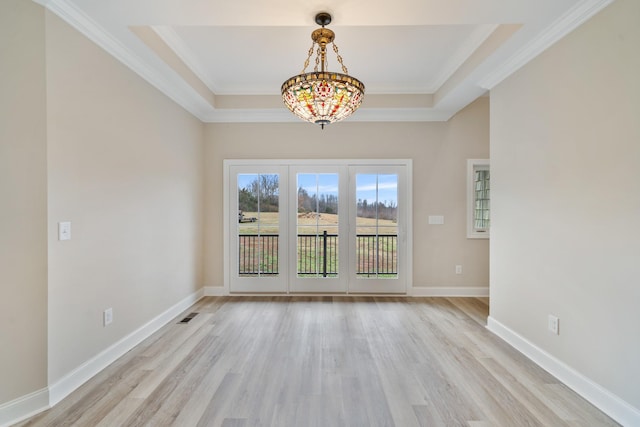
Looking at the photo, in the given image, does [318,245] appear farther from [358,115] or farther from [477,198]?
[477,198]

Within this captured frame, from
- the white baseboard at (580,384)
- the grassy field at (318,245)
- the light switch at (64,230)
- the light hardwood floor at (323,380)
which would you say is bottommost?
the light hardwood floor at (323,380)

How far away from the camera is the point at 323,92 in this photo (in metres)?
2.13

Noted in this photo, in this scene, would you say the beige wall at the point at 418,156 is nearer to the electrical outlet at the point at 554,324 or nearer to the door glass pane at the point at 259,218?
the door glass pane at the point at 259,218

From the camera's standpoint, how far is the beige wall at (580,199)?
185 cm

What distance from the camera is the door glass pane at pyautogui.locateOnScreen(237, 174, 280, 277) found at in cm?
452

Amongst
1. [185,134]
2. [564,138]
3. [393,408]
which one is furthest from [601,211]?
[185,134]

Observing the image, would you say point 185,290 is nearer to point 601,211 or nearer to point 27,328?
point 27,328

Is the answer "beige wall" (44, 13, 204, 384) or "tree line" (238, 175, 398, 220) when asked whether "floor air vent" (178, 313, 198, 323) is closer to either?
"beige wall" (44, 13, 204, 384)

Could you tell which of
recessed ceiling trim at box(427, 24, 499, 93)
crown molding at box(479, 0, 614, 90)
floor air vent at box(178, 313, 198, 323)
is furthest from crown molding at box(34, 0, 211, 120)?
crown molding at box(479, 0, 614, 90)

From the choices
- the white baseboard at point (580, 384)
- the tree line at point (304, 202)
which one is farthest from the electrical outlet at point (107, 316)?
the white baseboard at point (580, 384)

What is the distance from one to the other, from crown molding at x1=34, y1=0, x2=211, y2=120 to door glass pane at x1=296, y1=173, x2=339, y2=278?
67.3 inches

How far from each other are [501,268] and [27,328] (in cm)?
388

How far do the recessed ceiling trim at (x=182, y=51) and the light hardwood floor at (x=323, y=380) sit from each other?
9.47ft

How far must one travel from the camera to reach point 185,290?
3.99 meters
